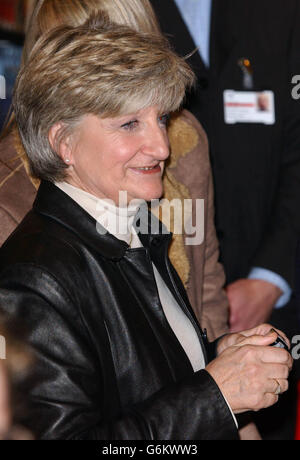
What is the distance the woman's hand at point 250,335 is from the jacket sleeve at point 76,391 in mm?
226

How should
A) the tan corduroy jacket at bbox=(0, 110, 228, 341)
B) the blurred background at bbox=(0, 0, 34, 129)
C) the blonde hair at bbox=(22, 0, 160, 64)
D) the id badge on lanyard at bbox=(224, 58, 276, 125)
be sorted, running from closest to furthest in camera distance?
1. the blonde hair at bbox=(22, 0, 160, 64)
2. the tan corduroy jacket at bbox=(0, 110, 228, 341)
3. the id badge on lanyard at bbox=(224, 58, 276, 125)
4. the blurred background at bbox=(0, 0, 34, 129)

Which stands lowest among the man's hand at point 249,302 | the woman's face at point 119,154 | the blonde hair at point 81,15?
the man's hand at point 249,302

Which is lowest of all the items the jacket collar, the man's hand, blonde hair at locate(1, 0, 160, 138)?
the man's hand

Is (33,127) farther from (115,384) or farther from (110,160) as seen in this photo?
(115,384)

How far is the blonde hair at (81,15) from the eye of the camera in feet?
6.51

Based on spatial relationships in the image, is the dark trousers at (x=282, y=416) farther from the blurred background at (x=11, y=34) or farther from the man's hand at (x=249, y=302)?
the blurred background at (x=11, y=34)

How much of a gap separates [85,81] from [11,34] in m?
4.03

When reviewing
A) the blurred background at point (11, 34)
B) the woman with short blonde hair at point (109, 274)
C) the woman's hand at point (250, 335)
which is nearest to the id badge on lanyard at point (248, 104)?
the woman with short blonde hair at point (109, 274)

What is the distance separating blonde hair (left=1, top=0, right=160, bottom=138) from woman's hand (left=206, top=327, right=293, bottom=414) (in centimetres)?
93

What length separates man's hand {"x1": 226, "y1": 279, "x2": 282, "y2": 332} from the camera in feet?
8.50

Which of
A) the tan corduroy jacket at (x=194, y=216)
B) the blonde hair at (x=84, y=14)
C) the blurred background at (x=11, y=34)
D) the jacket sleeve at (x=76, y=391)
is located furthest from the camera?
the blurred background at (x=11, y=34)

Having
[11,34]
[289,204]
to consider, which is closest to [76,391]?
[289,204]

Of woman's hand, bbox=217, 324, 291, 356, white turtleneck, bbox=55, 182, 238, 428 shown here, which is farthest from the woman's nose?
woman's hand, bbox=217, 324, 291, 356

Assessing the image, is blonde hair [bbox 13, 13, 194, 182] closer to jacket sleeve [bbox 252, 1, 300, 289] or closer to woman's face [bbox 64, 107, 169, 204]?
woman's face [bbox 64, 107, 169, 204]
